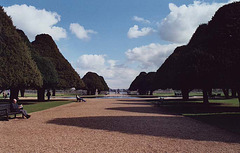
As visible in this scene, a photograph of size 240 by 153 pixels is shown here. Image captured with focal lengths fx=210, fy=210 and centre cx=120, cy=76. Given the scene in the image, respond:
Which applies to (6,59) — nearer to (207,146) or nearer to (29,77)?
(29,77)

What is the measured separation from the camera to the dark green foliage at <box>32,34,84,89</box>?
133 ft

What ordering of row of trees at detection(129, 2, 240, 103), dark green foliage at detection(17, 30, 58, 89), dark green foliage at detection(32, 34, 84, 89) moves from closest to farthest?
row of trees at detection(129, 2, 240, 103)
dark green foliage at detection(17, 30, 58, 89)
dark green foliage at detection(32, 34, 84, 89)

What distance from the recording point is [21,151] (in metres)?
7.18

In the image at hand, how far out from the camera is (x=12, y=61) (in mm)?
22641

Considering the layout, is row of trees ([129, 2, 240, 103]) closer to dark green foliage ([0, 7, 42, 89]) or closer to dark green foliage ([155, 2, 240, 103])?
dark green foliage ([155, 2, 240, 103])

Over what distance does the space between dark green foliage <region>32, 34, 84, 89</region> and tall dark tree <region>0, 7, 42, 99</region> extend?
47.1ft

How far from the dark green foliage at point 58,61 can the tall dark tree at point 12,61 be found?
14.4 meters

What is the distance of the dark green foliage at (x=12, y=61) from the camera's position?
70.6 feet

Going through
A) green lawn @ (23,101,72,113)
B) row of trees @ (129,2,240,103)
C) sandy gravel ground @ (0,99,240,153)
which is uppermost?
row of trees @ (129,2,240,103)

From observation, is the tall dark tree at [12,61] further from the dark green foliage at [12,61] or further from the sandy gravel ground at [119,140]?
the sandy gravel ground at [119,140]

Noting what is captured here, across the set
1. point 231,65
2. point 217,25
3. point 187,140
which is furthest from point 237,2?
point 187,140

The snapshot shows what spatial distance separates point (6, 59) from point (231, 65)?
72.5 ft

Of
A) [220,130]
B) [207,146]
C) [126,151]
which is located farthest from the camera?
[220,130]

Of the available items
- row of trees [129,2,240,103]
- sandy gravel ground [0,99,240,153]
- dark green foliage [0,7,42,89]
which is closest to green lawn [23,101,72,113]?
dark green foliage [0,7,42,89]
